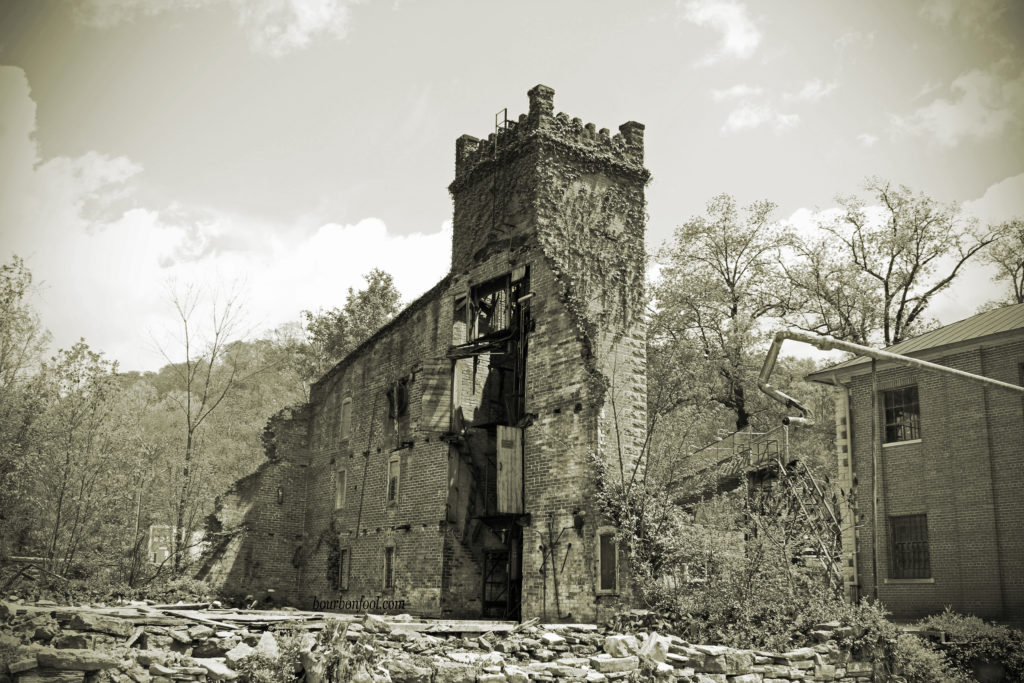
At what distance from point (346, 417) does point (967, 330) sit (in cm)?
1974

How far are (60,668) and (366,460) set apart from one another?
51.2 ft

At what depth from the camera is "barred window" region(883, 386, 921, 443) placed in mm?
22797

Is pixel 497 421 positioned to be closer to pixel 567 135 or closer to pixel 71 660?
pixel 567 135

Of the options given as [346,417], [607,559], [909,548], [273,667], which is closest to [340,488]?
[346,417]

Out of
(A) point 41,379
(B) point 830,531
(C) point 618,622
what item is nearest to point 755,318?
(B) point 830,531

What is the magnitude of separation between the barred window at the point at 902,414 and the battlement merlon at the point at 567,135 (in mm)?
8795

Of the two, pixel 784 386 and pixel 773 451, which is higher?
pixel 784 386

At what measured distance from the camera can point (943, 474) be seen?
71.1ft

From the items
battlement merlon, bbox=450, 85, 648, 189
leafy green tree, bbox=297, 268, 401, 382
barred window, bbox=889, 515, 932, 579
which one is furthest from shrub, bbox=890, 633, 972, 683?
leafy green tree, bbox=297, 268, 401, 382

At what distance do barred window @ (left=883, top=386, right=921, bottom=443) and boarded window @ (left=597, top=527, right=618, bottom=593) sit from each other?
29.3 feet

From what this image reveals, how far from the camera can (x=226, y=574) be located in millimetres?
29500

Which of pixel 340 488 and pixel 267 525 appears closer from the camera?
pixel 340 488

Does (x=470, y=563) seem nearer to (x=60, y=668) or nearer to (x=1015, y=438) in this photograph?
(x=60, y=668)

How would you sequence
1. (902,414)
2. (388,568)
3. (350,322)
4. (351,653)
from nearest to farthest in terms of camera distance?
(351,653) < (902,414) < (388,568) < (350,322)
